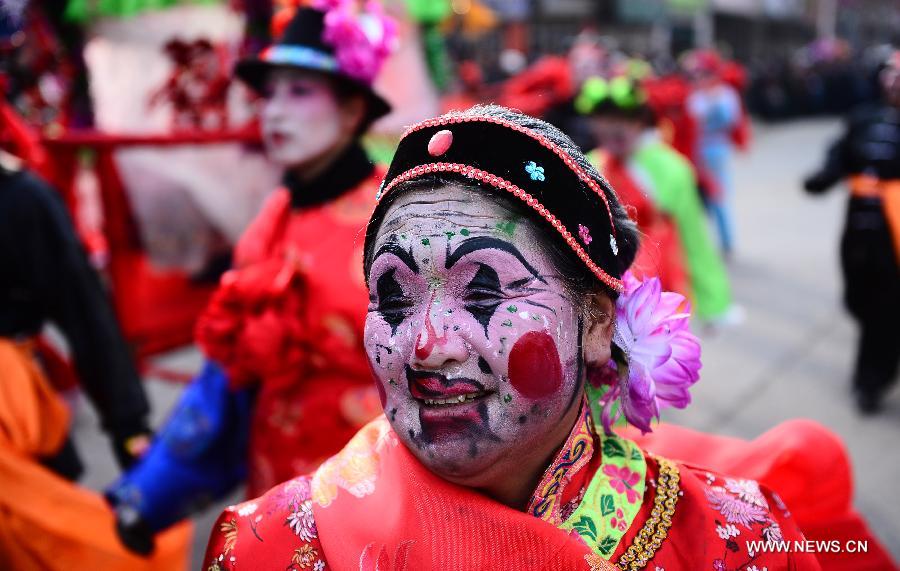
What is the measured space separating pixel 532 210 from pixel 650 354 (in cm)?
37

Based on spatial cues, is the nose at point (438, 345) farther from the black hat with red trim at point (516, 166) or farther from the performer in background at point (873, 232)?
the performer in background at point (873, 232)

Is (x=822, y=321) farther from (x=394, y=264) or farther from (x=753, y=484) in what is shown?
(x=394, y=264)

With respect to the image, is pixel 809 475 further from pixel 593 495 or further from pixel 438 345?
pixel 438 345

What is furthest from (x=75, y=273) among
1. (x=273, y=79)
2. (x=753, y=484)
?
(x=753, y=484)

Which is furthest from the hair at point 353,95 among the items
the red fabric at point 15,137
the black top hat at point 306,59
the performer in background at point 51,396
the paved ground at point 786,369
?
the paved ground at point 786,369

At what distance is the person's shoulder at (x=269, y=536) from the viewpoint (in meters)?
1.31

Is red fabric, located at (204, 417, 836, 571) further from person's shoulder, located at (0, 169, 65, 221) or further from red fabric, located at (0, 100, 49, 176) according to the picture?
red fabric, located at (0, 100, 49, 176)

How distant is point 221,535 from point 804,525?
1.13m

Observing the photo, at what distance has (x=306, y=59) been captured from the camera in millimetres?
2566

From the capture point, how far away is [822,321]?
261 inches

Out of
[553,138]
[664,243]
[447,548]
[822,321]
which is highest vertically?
[553,138]

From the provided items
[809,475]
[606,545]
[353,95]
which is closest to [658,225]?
[353,95]

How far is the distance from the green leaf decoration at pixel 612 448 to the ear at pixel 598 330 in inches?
6.1

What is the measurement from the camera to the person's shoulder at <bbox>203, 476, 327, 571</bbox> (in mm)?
1312
